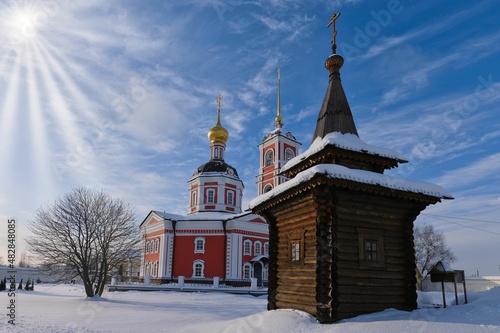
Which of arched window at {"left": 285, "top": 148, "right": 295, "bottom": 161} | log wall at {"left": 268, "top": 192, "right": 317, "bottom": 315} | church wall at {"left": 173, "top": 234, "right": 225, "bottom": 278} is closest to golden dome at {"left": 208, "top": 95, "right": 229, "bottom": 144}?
arched window at {"left": 285, "top": 148, "right": 295, "bottom": 161}

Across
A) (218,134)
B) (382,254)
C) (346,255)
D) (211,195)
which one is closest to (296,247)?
(346,255)

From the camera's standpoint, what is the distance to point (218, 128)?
42344 millimetres

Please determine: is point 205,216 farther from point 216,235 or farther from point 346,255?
point 346,255

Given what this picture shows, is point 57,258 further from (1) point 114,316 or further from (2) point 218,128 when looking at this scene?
(2) point 218,128

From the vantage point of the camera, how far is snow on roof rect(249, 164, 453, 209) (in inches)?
372

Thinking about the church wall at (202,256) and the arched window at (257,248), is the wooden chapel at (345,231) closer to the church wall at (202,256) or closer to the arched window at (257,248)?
the church wall at (202,256)

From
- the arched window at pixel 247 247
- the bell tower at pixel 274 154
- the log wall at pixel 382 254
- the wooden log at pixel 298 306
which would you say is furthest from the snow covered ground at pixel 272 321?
the bell tower at pixel 274 154

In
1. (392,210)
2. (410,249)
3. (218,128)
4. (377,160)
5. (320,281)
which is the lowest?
(320,281)

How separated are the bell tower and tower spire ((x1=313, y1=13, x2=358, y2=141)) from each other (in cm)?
2307

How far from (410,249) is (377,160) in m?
2.92

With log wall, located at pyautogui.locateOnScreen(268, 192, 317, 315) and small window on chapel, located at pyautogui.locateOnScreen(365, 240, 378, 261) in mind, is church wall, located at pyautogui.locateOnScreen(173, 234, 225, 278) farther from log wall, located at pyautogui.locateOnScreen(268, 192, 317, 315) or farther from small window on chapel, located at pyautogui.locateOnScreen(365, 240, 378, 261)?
small window on chapel, located at pyautogui.locateOnScreen(365, 240, 378, 261)

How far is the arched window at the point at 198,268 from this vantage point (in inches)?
1345

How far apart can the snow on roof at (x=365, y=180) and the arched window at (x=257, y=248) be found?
24483 mm

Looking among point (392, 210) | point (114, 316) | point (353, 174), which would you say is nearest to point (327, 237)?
point (353, 174)
